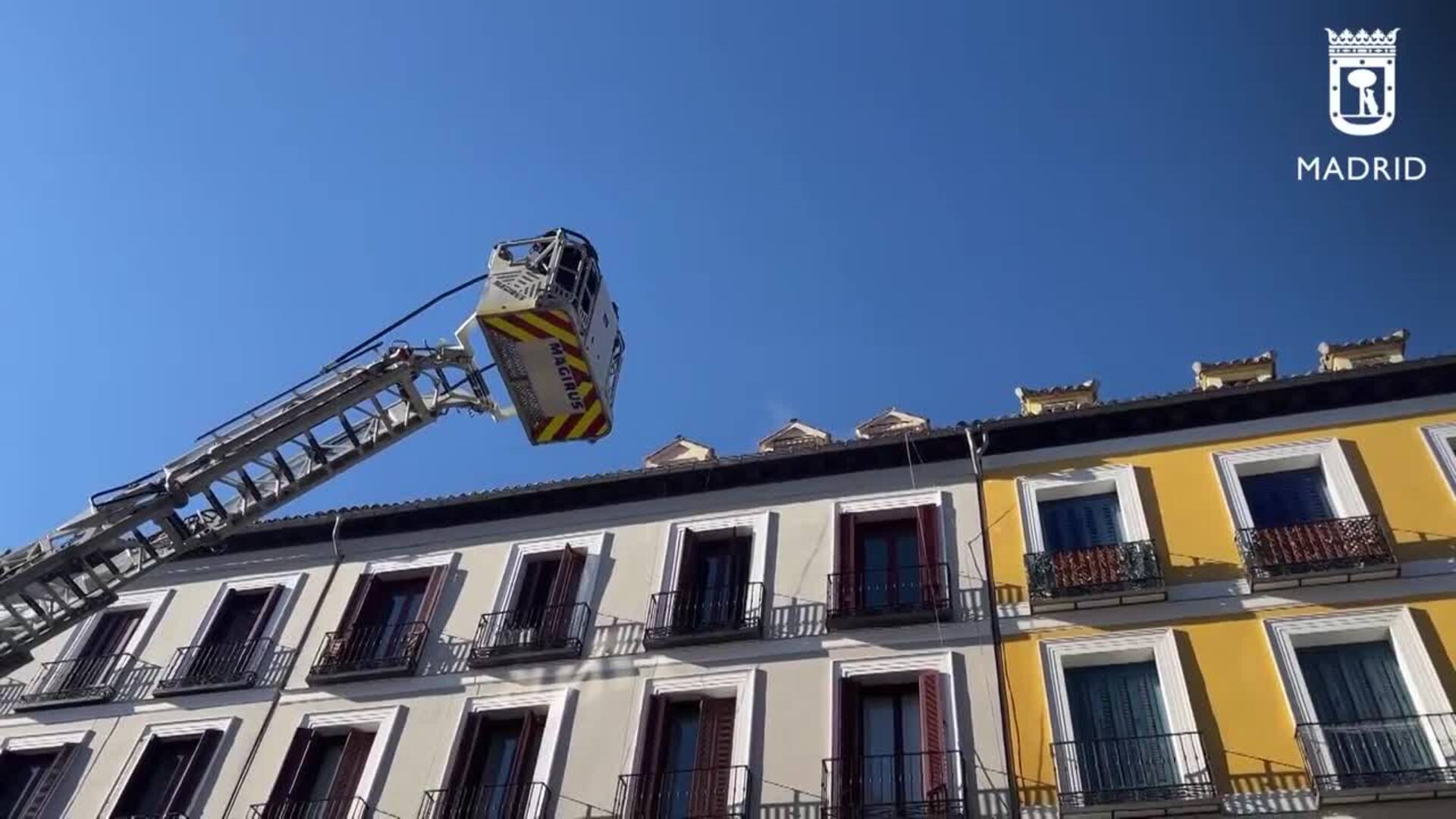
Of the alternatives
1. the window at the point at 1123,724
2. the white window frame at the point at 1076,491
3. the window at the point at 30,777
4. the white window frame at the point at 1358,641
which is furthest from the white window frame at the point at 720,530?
the window at the point at 30,777

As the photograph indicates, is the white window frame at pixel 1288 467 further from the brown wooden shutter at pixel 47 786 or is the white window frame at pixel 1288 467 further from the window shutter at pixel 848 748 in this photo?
the brown wooden shutter at pixel 47 786

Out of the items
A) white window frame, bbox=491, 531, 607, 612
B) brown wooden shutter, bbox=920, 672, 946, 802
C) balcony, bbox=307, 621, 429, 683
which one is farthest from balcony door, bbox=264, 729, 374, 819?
brown wooden shutter, bbox=920, 672, 946, 802

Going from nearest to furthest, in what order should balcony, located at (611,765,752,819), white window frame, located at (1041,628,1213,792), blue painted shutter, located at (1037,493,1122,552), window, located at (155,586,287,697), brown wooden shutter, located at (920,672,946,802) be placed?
1. white window frame, located at (1041,628,1213,792)
2. brown wooden shutter, located at (920,672,946,802)
3. balcony, located at (611,765,752,819)
4. blue painted shutter, located at (1037,493,1122,552)
5. window, located at (155,586,287,697)

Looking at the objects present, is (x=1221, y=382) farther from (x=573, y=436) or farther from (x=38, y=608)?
(x=38, y=608)

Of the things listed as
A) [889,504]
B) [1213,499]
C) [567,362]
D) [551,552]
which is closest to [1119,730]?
[1213,499]

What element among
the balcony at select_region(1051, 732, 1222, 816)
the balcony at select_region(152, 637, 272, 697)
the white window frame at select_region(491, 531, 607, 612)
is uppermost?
the white window frame at select_region(491, 531, 607, 612)

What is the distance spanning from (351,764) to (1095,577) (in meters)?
12.4

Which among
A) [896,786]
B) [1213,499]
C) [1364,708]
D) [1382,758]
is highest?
[1213,499]

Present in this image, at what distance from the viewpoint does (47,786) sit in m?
19.2

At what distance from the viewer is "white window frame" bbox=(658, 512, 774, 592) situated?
1927 cm

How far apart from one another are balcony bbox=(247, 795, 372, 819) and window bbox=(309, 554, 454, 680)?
7.44 ft

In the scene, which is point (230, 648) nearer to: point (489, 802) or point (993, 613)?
point (489, 802)

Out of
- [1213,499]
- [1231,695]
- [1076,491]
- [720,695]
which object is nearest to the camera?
[1231,695]

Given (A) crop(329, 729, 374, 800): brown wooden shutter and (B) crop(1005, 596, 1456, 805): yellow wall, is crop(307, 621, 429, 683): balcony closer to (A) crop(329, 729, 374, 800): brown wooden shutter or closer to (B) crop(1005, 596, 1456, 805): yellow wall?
(A) crop(329, 729, 374, 800): brown wooden shutter
